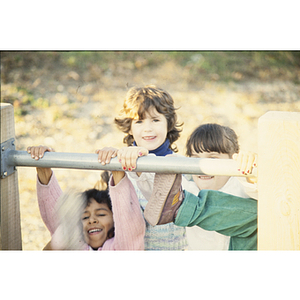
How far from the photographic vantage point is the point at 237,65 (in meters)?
2.10

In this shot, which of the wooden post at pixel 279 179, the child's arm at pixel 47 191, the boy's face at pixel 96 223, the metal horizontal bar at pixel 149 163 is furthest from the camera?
the boy's face at pixel 96 223

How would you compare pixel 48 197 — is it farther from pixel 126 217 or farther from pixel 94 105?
pixel 94 105

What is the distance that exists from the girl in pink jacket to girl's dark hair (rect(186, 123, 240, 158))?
1.52 ft

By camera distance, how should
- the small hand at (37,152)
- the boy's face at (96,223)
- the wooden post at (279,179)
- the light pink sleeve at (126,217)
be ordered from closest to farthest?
the wooden post at (279,179) → the small hand at (37,152) → the light pink sleeve at (126,217) → the boy's face at (96,223)

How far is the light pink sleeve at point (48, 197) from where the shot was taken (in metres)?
1.52

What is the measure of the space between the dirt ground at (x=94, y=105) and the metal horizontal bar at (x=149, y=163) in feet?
2.34

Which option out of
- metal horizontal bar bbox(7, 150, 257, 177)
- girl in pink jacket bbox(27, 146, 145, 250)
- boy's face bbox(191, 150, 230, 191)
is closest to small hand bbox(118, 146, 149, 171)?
metal horizontal bar bbox(7, 150, 257, 177)

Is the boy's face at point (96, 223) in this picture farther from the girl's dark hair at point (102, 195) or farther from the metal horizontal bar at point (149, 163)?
the metal horizontal bar at point (149, 163)

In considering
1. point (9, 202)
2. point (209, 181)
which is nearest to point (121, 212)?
point (9, 202)

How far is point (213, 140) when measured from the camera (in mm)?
1738

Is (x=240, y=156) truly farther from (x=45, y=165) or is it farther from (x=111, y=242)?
(x=111, y=242)

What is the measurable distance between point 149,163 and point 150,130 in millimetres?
552

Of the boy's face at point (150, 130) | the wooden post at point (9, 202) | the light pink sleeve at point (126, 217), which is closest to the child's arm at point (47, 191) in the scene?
the wooden post at point (9, 202)

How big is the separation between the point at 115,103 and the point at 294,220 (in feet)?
4.07
